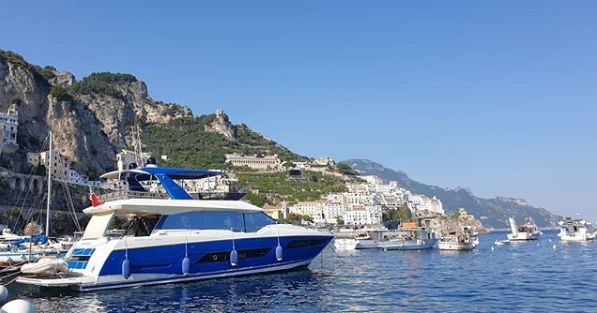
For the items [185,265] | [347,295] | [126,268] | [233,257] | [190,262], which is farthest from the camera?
[233,257]

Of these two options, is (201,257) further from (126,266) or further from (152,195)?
(152,195)

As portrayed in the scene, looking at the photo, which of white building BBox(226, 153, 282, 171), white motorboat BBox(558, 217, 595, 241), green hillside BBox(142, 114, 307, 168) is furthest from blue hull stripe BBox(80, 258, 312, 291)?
white building BBox(226, 153, 282, 171)

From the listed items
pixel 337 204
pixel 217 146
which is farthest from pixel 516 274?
pixel 217 146

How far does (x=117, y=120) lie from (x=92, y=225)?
137m

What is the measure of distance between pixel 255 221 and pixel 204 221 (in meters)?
2.74

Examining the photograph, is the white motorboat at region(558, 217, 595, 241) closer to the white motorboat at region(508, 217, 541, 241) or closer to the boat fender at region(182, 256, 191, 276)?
the white motorboat at region(508, 217, 541, 241)

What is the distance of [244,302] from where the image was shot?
17.9m

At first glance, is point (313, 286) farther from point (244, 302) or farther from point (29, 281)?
point (29, 281)

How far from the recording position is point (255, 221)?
2548 cm

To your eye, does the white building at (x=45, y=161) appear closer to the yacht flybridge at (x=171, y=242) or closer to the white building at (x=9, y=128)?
the white building at (x=9, y=128)

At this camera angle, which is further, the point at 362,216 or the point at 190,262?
the point at 362,216

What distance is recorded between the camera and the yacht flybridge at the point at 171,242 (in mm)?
21172

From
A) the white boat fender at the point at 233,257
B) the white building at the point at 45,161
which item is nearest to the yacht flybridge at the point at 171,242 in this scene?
the white boat fender at the point at 233,257

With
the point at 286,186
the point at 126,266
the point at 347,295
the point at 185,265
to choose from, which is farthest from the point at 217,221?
the point at 286,186
